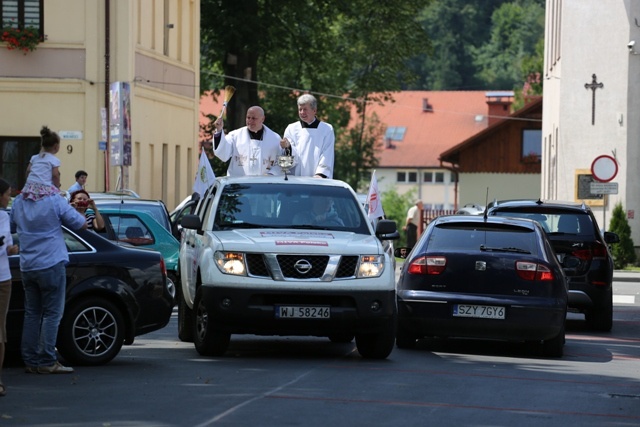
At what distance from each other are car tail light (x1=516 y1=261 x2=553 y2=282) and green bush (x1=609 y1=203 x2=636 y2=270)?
2616cm

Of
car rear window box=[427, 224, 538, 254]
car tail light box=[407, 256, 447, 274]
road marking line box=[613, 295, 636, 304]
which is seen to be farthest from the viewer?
road marking line box=[613, 295, 636, 304]

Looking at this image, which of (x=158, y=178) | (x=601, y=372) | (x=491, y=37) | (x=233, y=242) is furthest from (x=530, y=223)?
(x=491, y=37)

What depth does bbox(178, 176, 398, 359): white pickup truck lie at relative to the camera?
46.7 ft

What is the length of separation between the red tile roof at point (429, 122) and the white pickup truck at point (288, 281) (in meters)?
100

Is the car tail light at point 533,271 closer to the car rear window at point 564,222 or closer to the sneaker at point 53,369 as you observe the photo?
the car rear window at point 564,222

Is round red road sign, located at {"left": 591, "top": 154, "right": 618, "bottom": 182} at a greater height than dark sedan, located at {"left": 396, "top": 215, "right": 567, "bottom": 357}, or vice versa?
round red road sign, located at {"left": 591, "top": 154, "right": 618, "bottom": 182}

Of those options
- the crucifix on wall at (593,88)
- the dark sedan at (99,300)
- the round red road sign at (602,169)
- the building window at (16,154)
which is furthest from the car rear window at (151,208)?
the crucifix on wall at (593,88)

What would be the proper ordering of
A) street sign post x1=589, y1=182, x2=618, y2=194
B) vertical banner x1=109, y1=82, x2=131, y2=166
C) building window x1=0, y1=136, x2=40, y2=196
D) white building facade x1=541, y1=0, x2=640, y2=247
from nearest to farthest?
1. vertical banner x1=109, y1=82, x2=131, y2=166
2. building window x1=0, y1=136, x2=40, y2=196
3. street sign post x1=589, y1=182, x2=618, y2=194
4. white building facade x1=541, y1=0, x2=640, y2=247

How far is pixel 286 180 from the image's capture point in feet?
51.7

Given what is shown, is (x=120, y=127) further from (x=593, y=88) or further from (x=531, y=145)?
Answer: (x=531, y=145)

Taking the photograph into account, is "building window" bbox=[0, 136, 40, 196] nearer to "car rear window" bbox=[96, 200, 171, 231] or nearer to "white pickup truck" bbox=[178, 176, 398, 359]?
"car rear window" bbox=[96, 200, 171, 231]

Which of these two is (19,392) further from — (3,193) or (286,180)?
(286,180)

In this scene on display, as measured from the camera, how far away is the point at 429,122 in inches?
4609

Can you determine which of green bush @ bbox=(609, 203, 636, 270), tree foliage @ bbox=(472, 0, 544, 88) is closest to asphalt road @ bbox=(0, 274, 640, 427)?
green bush @ bbox=(609, 203, 636, 270)
